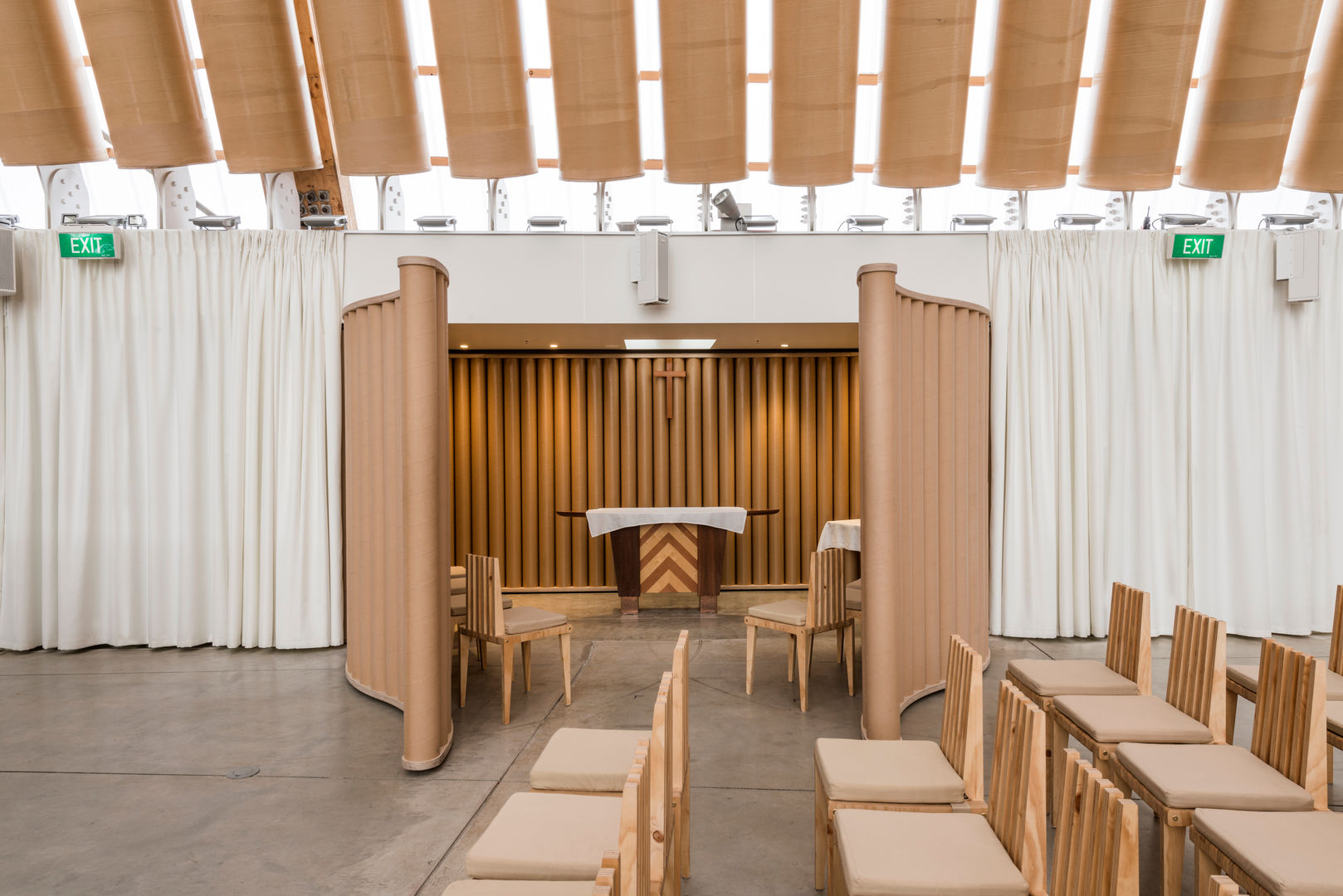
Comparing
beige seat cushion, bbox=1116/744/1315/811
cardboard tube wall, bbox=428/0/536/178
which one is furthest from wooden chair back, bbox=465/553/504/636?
cardboard tube wall, bbox=428/0/536/178

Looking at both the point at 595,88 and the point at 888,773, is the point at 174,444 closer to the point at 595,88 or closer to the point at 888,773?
the point at 595,88

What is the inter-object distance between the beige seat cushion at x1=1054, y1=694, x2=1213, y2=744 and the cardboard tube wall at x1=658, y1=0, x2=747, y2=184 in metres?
4.64

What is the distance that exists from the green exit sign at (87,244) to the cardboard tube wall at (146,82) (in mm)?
671

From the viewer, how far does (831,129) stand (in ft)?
19.6

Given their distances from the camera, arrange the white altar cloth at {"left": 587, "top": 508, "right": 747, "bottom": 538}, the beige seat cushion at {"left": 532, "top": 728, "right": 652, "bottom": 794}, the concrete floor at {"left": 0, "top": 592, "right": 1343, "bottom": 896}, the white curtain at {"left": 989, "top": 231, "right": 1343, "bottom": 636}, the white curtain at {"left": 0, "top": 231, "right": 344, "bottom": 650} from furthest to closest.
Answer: the white altar cloth at {"left": 587, "top": 508, "right": 747, "bottom": 538} → the white curtain at {"left": 989, "top": 231, "right": 1343, "bottom": 636} → the white curtain at {"left": 0, "top": 231, "right": 344, "bottom": 650} → the concrete floor at {"left": 0, "top": 592, "right": 1343, "bottom": 896} → the beige seat cushion at {"left": 532, "top": 728, "right": 652, "bottom": 794}

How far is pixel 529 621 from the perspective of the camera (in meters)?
4.55

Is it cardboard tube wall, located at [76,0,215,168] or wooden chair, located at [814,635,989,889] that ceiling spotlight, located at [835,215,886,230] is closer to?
wooden chair, located at [814,635,989,889]

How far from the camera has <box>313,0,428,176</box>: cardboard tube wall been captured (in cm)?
567

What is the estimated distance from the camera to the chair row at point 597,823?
1.51 m

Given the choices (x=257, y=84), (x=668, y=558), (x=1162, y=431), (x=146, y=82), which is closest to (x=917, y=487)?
(x=1162, y=431)

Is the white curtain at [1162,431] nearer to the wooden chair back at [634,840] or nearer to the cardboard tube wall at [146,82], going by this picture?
the wooden chair back at [634,840]

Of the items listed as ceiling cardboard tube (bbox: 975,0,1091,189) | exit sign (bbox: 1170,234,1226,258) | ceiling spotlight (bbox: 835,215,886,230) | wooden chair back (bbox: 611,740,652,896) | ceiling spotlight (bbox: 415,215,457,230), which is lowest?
Result: wooden chair back (bbox: 611,740,652,896)

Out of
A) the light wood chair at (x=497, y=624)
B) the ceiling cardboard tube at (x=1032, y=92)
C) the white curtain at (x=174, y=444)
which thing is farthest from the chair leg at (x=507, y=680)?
the ceiling cardboard tube at (x=1032, y=92)

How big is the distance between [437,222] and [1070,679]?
5.27m
